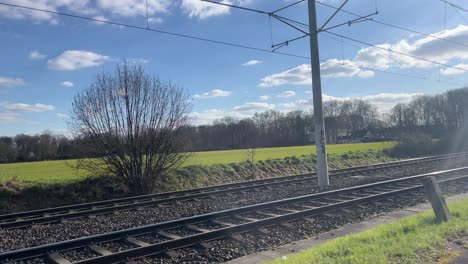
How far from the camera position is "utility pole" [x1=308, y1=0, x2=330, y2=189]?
55.9ft

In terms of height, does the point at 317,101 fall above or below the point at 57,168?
above

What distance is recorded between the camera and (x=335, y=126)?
116688 millimetres

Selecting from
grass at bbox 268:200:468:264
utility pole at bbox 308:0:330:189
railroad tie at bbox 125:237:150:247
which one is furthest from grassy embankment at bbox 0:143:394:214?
grass at bbox 268:200:468:264

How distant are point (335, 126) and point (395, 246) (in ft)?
373

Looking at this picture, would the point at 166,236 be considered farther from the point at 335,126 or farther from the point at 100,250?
the point at 335,126

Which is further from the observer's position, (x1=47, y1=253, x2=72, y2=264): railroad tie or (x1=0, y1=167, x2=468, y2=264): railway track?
(x1=0, y1=167, x2=468, y2=264): railway track

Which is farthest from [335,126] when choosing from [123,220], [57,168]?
[123,220]

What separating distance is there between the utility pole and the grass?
837cm

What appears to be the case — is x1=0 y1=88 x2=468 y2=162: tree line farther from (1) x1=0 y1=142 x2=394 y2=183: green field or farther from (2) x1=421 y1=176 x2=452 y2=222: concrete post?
(2) x1=421 y1=176 x2=452 y2=222: concrete post

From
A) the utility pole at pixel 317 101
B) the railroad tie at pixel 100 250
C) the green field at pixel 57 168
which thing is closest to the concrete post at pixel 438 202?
the railroad tie at pixel 100 250

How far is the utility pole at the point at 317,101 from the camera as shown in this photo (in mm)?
17031

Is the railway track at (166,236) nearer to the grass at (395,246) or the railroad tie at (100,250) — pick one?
the railroad tie at (100,250)

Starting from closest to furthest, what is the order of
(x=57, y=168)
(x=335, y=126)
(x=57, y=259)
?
(x=57, y=259) < (x=57, y=168) < (x=335, y=126)

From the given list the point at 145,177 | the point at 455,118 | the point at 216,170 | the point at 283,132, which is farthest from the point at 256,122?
the point at 145,177
